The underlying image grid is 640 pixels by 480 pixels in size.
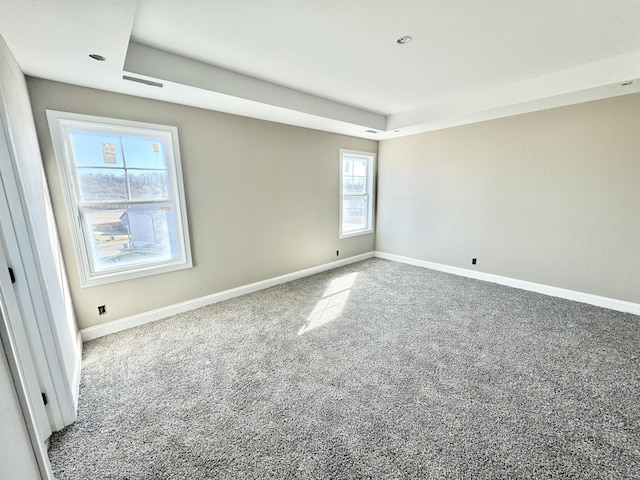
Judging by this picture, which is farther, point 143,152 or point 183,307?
point 183,307

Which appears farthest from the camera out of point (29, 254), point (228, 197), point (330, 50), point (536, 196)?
point (536, 196)

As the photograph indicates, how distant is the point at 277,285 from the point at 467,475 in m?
3.06

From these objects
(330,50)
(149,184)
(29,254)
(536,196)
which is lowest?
(29,254)

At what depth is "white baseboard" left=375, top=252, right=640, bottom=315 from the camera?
9.99 ft

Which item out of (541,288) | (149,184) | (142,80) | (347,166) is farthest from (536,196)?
(149,184)

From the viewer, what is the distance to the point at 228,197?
336 cm

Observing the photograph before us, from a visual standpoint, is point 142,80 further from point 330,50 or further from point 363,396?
point 363,396

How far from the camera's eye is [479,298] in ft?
11.3

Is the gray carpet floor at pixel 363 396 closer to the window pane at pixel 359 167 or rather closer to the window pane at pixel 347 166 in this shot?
the window pane at pixel 347 166

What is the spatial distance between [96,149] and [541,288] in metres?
5.59

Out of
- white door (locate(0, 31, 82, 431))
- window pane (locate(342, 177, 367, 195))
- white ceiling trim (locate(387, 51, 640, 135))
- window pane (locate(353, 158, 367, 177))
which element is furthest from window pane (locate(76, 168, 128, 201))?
white ceiling trim (locate(387, 51, 640, 135))

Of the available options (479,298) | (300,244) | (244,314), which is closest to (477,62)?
(479,298)

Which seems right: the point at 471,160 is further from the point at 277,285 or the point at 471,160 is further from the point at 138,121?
the point at 138,121

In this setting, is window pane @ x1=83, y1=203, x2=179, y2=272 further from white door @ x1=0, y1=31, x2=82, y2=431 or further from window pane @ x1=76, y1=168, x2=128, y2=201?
white door @ x1=0, y1=31, x2=82, y2=431
